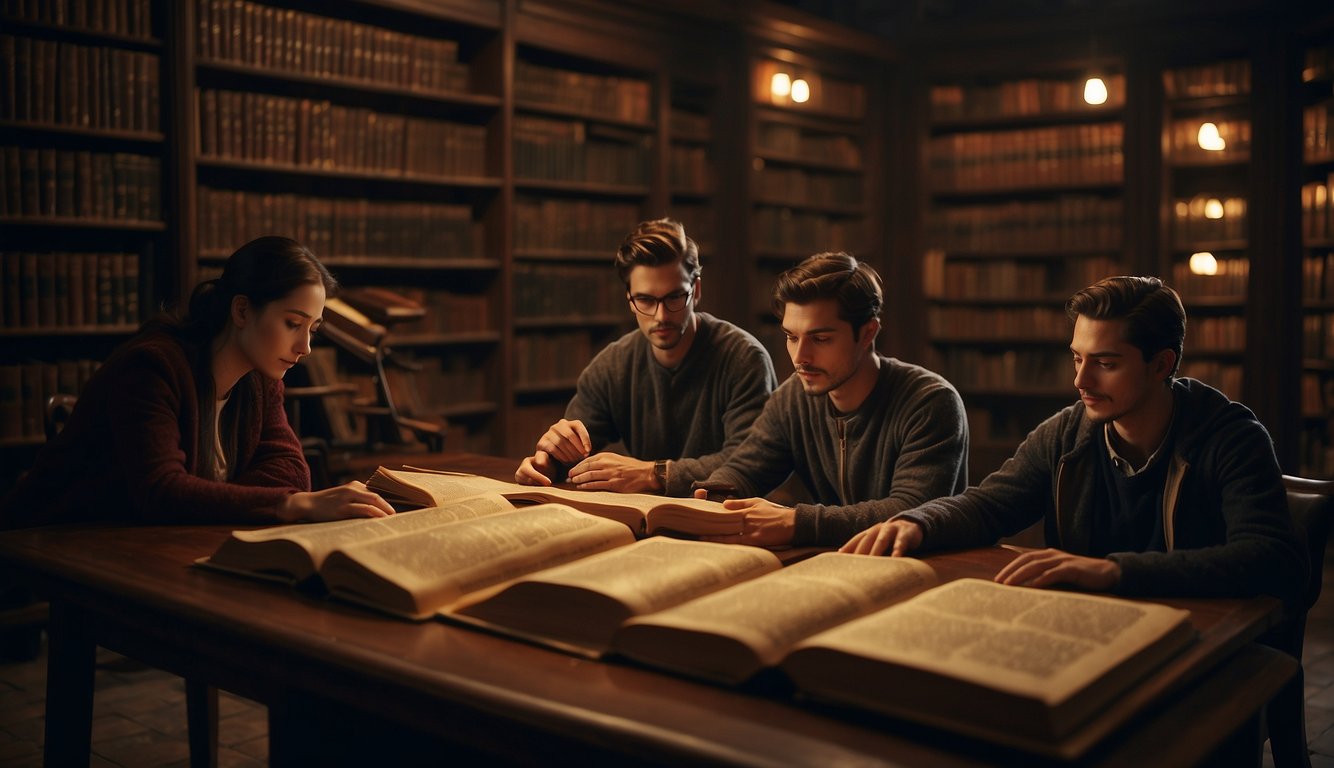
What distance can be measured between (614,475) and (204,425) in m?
0.73

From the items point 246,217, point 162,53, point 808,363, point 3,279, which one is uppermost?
point 162,53

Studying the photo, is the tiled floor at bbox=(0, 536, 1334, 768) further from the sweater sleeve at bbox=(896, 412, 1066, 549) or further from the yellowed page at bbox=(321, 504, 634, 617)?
the yellowed page at bbox=(321, 504, 634, 617)

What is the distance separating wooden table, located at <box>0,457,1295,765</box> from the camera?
0.93 metres

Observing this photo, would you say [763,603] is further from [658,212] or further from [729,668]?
[658,212]

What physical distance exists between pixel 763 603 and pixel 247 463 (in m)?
1.31

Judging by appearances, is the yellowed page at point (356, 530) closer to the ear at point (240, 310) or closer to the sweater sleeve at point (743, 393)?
the ear at point (240, 310)

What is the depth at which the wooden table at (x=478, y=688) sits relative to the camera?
93 cm

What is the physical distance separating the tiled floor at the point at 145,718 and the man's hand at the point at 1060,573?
Result: 1.67 metres

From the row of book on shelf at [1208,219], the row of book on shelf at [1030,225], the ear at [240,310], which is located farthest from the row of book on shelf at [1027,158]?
the ear at [240,310]

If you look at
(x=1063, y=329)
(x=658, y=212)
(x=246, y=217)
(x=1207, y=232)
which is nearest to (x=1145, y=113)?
(x=1207, y=232)

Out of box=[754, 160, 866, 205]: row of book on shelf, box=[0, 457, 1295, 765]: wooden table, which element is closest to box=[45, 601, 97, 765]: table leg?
box=[0, 457, 1295, 765]: wooden table

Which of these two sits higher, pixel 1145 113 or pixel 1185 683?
pixel 1145 113

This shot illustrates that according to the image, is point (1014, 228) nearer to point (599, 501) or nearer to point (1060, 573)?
point (599, 501)

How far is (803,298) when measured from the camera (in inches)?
82.1
